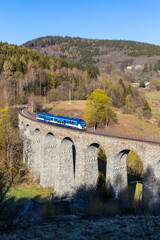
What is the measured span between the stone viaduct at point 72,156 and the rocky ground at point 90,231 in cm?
668

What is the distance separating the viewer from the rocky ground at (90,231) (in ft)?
49.0

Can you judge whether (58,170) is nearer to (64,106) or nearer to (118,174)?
(118,174)

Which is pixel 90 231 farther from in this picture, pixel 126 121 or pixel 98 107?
pixel 126 121

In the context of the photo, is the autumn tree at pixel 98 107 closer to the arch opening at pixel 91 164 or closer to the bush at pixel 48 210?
the arch opening at pixel 91 164

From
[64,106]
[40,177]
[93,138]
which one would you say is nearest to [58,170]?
[40,177]

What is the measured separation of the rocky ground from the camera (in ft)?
49.0

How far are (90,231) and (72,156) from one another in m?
20.4

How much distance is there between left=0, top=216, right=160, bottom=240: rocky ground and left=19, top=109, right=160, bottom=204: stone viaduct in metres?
6.68

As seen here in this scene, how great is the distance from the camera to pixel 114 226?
57.2 ft

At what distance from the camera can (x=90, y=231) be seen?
1638cm

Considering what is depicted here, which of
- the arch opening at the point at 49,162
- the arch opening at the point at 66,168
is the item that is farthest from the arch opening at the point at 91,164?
the arch opening at the point at 49,162

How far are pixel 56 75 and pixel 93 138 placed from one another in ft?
260

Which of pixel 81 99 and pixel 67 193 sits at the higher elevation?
pixel 81 99

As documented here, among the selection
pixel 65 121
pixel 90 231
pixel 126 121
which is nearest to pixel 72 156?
pixel 65 121
